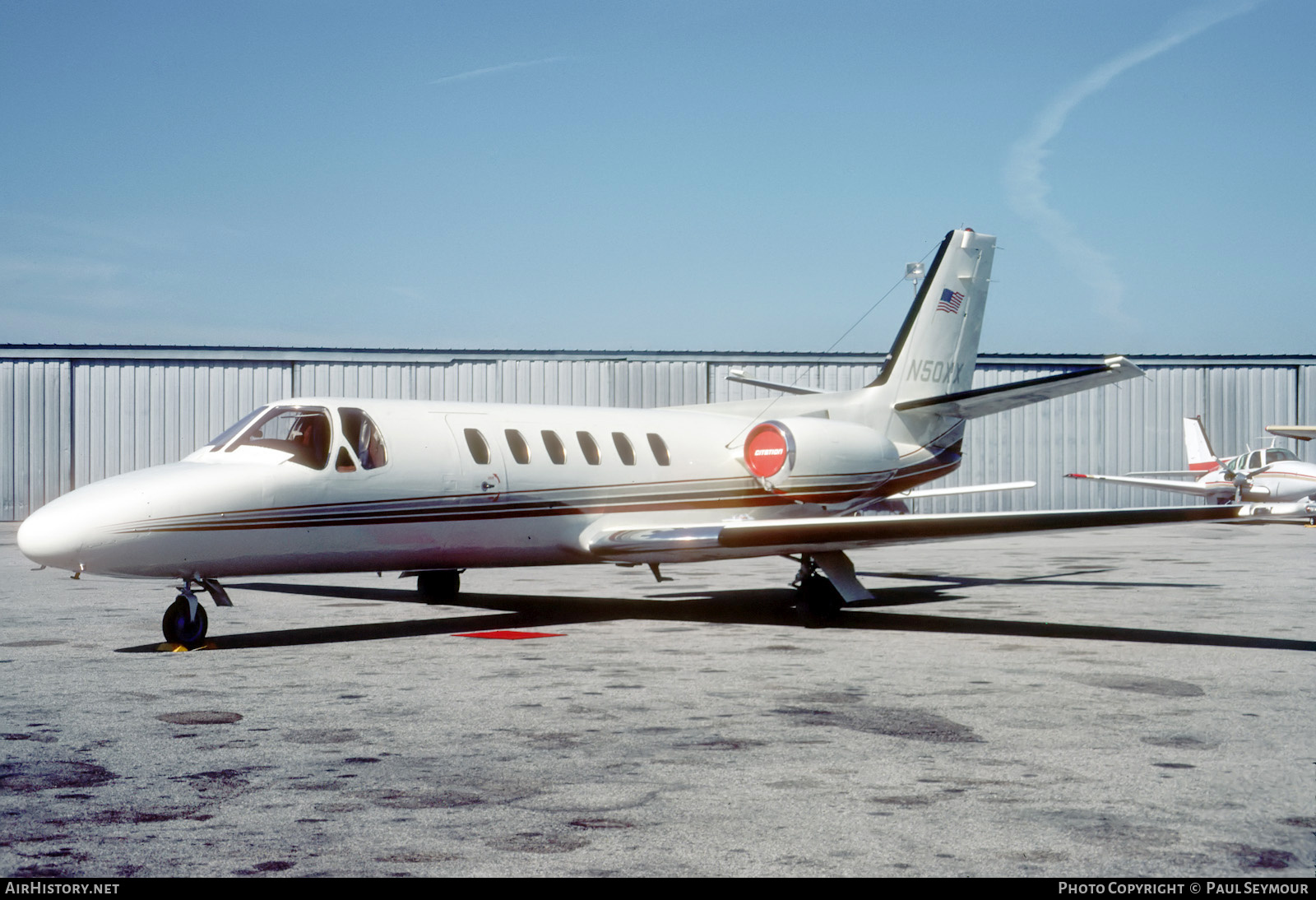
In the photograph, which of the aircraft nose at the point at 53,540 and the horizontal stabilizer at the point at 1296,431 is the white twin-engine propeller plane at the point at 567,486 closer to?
the aircraft nose at the point at 53,540

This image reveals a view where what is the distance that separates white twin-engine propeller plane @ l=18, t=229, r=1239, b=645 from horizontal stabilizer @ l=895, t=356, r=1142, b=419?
3 cm

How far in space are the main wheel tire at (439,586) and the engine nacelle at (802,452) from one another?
3703 millimetres

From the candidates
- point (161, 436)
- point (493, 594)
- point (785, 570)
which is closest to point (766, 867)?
point (493, 594)

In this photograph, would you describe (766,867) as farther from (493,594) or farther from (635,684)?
(493,594)

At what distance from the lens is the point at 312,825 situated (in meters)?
4.82

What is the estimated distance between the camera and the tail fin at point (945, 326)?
16297 millimetres

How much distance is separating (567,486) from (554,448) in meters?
0.45

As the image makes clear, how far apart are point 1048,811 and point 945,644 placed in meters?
5.46

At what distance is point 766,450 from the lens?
14.4 m

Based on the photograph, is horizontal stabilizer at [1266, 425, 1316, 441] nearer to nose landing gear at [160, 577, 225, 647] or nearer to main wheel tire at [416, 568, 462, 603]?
main wheel tire at [416, 568, 462, 603]

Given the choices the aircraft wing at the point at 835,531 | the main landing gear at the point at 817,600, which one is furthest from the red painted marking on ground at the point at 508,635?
the main landing gear at the point at 817,600

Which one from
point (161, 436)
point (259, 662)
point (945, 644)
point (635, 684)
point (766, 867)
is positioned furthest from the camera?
point (161, 436)

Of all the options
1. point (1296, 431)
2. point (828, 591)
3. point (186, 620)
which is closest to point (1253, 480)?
point (1296, 431)

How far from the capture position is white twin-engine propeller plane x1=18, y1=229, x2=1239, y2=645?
988 centimetres
